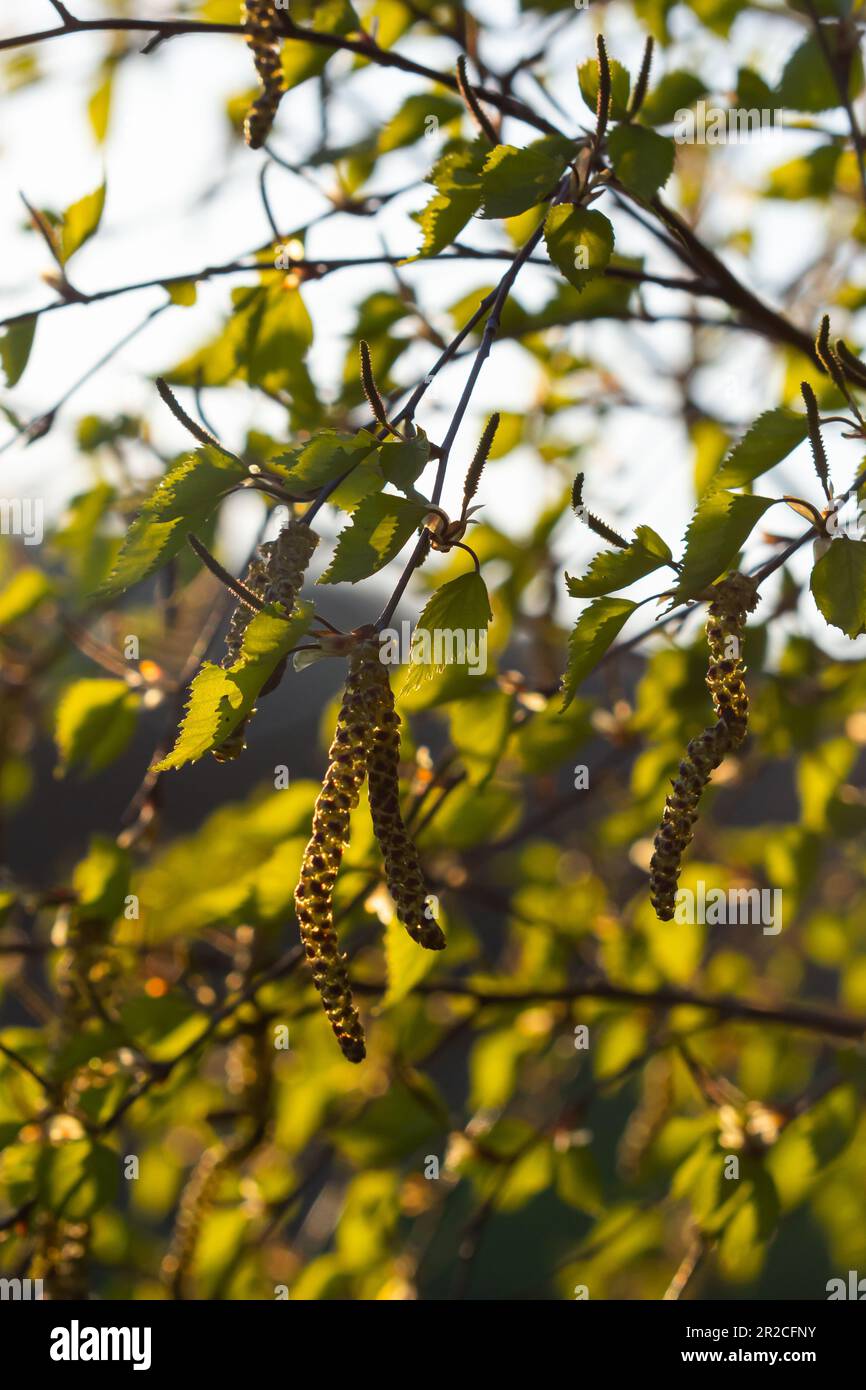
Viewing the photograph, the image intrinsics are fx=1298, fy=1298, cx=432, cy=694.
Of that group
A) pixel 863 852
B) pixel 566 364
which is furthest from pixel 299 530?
pixel 863 852

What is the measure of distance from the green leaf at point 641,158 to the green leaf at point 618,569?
38cm

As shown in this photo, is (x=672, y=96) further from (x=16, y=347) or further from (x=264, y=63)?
(x=16, y=347)

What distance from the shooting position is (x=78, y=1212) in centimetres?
172

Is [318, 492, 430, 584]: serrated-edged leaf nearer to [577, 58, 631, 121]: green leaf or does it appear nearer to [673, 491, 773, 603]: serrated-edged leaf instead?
[673, 491, 773, 603]: serrated-edged leaf

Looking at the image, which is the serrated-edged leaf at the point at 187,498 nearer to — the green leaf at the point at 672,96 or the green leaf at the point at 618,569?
the green leaf at the point at 618,569

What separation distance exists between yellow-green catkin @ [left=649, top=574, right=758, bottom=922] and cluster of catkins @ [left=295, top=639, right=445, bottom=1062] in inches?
7.9

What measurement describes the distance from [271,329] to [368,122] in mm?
590

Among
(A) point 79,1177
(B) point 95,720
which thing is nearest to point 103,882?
(B) point 95,720

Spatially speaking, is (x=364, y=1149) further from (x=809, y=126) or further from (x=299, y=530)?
(x=809, y=126)

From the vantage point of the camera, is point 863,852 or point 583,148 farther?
point 863,852

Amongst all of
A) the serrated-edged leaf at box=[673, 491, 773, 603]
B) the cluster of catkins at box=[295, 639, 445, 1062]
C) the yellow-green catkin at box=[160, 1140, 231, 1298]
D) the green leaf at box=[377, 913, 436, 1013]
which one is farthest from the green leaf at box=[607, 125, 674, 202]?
the yellow-green catkin at box=[160, 1140, 231, 1298]

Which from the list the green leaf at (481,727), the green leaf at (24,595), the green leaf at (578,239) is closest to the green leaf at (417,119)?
the green leaf at (578,239)

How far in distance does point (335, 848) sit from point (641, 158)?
2.48 ft
